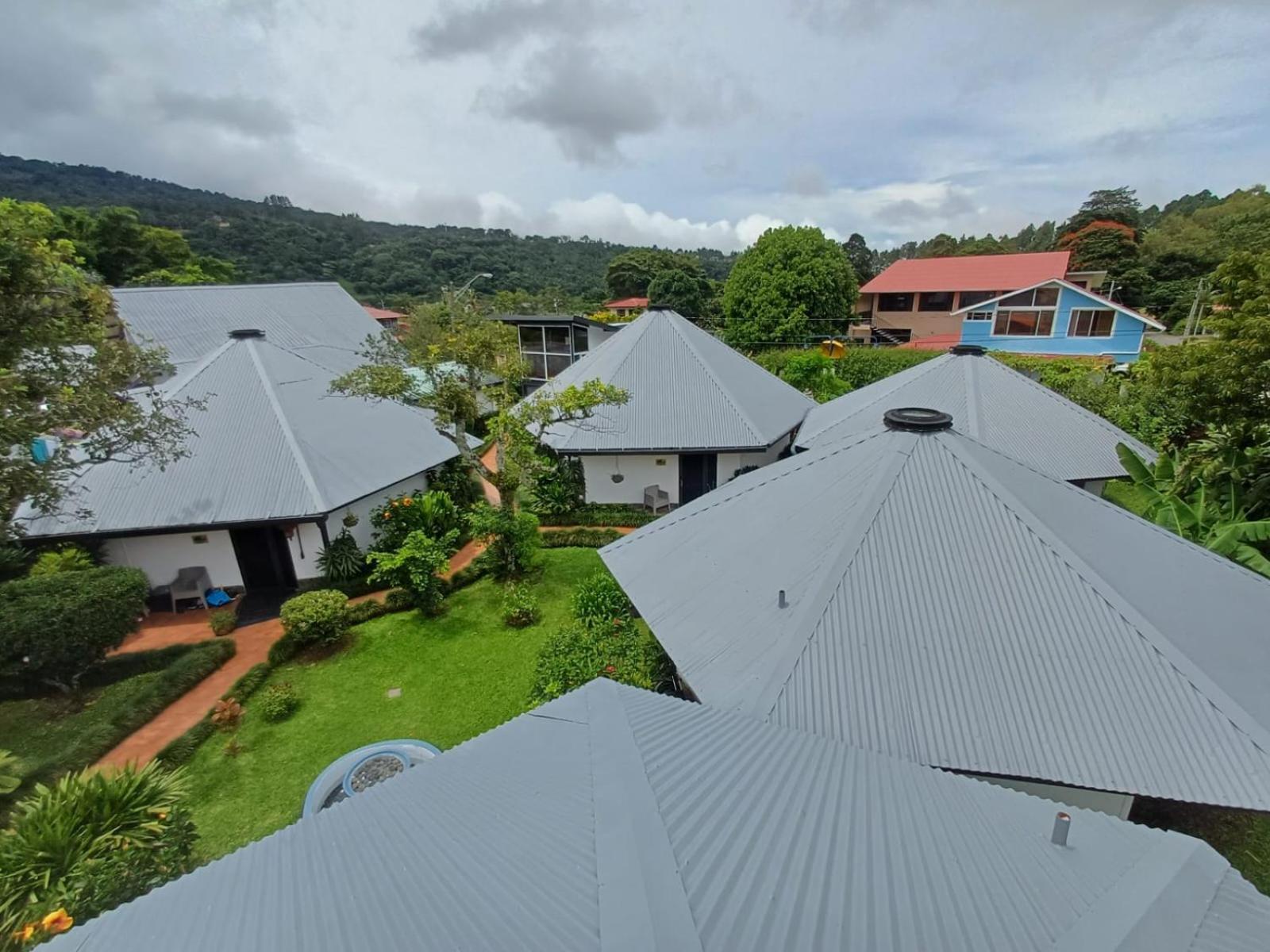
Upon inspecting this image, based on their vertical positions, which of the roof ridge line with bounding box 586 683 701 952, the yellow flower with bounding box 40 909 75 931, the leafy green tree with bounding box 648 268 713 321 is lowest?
the yellow flower with bounding box 40 909 75 931

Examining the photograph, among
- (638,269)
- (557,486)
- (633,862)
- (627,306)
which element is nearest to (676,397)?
(557,486)

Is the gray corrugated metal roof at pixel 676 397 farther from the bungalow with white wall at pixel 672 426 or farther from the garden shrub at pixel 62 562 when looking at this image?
the garden shrub at pixel 62 562

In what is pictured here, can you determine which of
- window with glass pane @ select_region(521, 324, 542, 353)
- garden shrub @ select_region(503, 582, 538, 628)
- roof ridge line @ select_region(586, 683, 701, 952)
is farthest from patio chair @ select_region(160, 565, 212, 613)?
window with glass pane @ select_region(521, 324, 542, 353)

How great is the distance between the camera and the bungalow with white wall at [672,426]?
64.6ft

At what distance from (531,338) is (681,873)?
3121 centimetres

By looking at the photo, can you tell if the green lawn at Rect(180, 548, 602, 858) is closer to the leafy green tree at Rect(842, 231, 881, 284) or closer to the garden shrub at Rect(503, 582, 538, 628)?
the garden shrub at Rect(503, 582, 538, 628)

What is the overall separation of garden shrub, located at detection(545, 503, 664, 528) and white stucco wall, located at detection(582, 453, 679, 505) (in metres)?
0.49

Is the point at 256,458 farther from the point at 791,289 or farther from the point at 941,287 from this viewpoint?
the point at 941,287

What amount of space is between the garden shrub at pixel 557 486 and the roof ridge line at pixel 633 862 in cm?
1548

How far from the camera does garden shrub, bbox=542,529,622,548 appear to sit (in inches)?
737

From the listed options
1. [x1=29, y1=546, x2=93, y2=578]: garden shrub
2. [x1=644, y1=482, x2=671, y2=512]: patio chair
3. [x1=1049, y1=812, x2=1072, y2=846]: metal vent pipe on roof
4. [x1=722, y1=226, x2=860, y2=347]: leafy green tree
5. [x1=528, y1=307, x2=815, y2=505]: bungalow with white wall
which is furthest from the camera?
[x1=722, y1=226, x2=860, y2=347]: leafy green tree

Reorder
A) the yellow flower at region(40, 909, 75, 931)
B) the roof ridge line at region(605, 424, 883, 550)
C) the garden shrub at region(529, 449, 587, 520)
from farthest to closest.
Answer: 1. the garden shrub at region(529, 449, 587, 520)
2. the roof ridge line at region(605, 424, 883, 550)
3. the yellow flower at region(40, 909, 75, 931)

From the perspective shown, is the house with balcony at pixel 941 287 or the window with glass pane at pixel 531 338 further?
the house with balcony at pixel 941 287

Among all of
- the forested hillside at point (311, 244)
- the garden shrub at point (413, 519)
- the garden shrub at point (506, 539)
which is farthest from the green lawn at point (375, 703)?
the forested hillside at point (311, 244)
